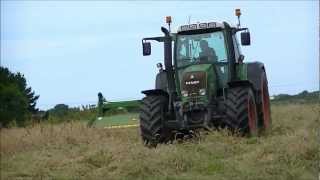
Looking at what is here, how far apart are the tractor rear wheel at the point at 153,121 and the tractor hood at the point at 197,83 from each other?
0.50 metres

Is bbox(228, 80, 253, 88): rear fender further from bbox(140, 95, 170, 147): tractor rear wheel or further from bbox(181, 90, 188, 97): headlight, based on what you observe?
bbox(140, 95, 170, 147): tractor rear wheel

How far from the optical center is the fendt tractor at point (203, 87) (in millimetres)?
10711

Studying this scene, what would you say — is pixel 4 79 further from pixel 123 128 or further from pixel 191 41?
pixel 191 41

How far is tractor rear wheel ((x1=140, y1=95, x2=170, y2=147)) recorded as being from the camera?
1092 cm

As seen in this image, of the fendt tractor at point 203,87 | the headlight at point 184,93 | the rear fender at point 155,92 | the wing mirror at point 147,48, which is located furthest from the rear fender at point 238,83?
the wing mirror at point 147,48

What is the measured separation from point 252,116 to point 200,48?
1724mm

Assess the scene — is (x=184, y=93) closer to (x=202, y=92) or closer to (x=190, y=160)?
(x=202, y=92)

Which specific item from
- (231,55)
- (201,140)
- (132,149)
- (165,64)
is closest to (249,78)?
(231,55)

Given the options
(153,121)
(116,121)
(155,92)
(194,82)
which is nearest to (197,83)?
(194,82)

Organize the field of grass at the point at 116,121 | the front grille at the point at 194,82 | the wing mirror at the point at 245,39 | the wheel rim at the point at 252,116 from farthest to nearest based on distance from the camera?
the field of grass at the point at 116,121, the wing mirror at the point at 245,39, the front grille at the point at 194,82, the wheel rim at the point at 252,116

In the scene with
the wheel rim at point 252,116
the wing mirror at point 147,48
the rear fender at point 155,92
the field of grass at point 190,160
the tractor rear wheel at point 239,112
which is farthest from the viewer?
the wing mirror at point 147,48

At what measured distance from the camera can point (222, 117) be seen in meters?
10.7

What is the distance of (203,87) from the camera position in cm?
1084

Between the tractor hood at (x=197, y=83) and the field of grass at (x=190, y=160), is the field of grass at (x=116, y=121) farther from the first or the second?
the tractor hood at (x=197, y=83)
